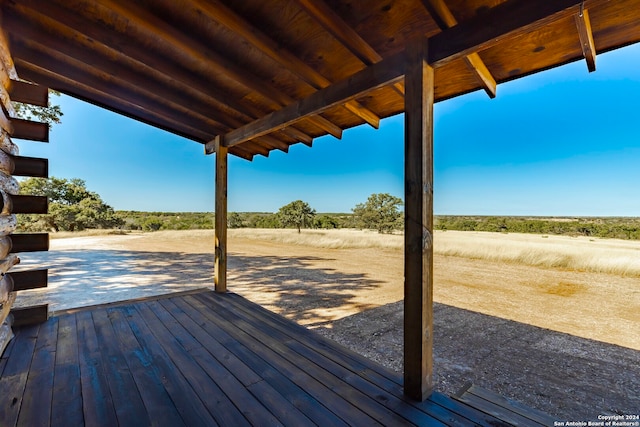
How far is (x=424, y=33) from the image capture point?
1.66 m

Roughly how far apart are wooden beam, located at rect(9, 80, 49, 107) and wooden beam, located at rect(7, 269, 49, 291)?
1.63 meters

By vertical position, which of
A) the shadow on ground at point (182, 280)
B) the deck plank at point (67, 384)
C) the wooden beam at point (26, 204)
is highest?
the wooden beam at point (26, 204)

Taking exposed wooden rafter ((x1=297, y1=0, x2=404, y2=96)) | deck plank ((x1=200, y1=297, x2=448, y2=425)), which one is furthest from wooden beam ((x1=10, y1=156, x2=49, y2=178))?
exposed wooden rafter ((x1=297, y1=0, x2=404, y2=96))

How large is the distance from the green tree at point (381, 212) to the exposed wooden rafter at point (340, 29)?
21300mm

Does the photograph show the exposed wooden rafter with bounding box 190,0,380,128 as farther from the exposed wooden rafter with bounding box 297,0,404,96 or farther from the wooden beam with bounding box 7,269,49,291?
the wooden beam with bounding box 7,269,49,291

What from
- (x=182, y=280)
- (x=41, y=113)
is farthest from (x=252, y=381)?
(x=41, y=113)

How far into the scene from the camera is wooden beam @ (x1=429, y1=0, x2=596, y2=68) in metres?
1.23

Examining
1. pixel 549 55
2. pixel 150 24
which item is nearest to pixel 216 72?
pixel 150 24

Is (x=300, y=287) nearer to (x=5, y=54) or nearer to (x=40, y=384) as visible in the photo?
(x=40, y=384)

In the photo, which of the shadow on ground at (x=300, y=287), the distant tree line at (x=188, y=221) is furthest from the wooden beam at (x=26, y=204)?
the distant tree line at (x=188, y=221)

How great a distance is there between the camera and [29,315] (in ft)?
8.99

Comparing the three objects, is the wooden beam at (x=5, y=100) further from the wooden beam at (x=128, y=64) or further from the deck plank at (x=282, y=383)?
the deck plank at (x=282, y=383)

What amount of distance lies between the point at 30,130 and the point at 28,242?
3.58 ft

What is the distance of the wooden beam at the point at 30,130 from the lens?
254cm
